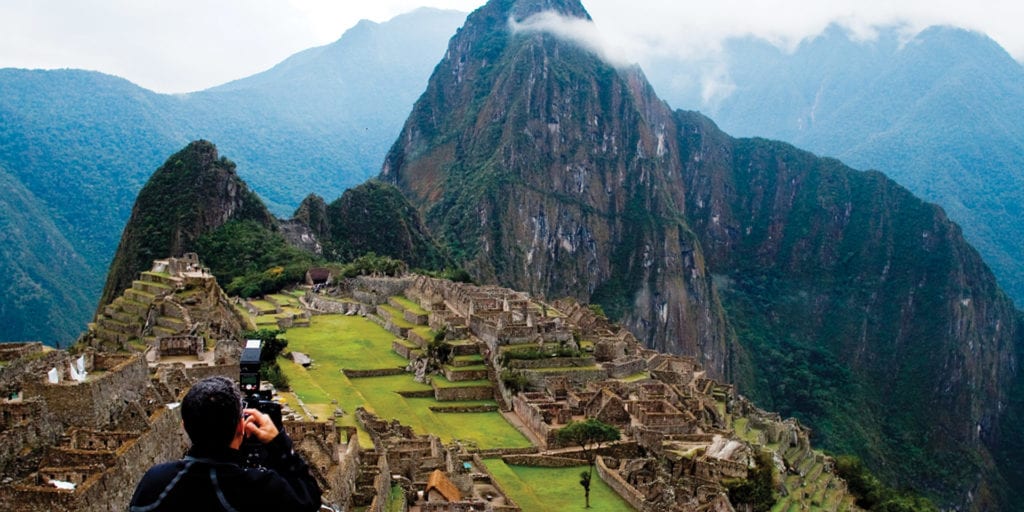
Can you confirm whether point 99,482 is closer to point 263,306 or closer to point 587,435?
point 587,435

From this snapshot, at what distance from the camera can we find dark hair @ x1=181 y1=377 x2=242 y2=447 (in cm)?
538

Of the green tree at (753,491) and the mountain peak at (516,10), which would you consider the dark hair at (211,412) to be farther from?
the mountain peak at (516,10)

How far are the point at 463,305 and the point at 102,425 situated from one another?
3658cm

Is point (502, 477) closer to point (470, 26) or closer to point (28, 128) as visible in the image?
point (28, 128)

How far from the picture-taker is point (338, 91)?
181 meters

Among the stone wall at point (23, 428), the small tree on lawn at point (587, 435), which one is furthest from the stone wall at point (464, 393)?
the stone wall at point (23, 428)

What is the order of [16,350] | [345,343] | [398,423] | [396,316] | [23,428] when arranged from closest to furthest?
[23,428] → [16,350] → [398,423] → [345,343] → [396,316]

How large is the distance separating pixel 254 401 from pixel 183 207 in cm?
8348

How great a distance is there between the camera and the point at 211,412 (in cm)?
541

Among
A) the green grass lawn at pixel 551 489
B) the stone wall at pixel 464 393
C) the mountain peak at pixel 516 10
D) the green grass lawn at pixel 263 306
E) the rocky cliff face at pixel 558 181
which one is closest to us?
the green grass lawn at pixel 551 489

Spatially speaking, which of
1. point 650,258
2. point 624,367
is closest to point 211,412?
point 624,367

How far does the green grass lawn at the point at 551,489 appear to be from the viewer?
2858cm

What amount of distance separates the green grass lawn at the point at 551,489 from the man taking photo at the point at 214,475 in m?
22.3

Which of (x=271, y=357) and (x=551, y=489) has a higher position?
(x=271, y=357)
